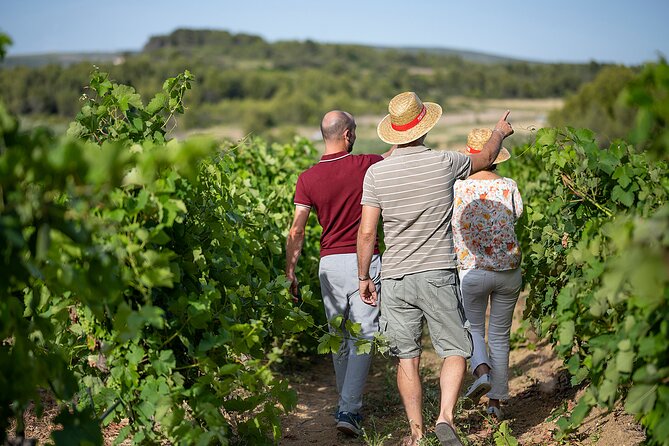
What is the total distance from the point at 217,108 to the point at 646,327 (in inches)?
2524

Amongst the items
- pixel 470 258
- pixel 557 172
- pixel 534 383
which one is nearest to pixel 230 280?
pixel 470 258

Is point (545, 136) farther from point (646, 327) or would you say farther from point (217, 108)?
point (217, 108)

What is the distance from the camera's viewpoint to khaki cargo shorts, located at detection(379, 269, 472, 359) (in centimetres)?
396

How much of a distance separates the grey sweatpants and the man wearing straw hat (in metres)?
0.33

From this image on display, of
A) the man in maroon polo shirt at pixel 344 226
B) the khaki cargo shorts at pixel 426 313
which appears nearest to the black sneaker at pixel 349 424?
the man in maroon polo shirt at pixel 344 226

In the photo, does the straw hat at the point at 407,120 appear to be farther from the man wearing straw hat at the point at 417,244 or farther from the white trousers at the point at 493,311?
the white trousers at the point at 493,311

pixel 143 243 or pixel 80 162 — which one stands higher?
pixel 80 162

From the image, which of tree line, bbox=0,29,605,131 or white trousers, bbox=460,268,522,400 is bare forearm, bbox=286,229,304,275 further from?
tree line, bbox=0,29,605,131

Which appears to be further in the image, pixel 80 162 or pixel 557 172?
pixel 557 172

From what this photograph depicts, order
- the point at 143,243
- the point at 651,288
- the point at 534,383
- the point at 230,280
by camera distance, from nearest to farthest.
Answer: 1. the point at 651,288
2. the point at 143,243
3. the point at 230,280
4. the point at 534,383

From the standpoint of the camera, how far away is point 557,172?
4.21 metres

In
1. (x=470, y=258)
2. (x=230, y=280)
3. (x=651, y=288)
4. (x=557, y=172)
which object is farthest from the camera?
(x=470, y=258)

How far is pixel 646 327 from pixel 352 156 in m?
2.33

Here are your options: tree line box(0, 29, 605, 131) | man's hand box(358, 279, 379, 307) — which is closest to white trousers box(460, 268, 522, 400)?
man's hand box(358, 279, 379, 307)
